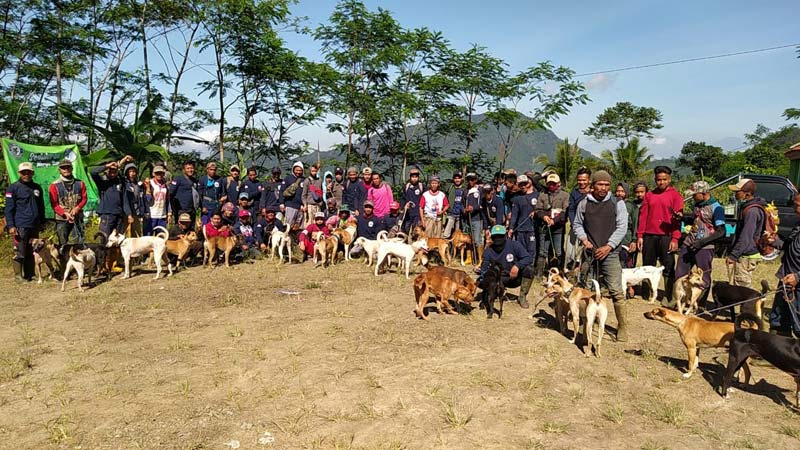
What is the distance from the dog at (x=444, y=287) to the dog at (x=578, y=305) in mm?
1277

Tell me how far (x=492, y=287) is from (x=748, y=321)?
3078 millimetres

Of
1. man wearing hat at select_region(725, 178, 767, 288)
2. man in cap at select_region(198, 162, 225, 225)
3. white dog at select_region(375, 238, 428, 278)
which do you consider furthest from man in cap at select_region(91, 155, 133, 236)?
man wearing hat at select_region(725, 178, 767, 288)

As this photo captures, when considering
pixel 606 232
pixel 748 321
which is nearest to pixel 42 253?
pixel 606 232

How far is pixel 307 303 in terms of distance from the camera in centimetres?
793

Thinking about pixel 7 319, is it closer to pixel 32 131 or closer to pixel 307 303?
pixel 307 303

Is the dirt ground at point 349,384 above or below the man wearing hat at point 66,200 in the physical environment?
below

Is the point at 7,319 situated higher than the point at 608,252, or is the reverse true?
the point at 608,252

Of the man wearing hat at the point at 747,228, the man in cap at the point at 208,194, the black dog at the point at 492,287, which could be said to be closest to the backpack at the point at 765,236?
the man wearing hat at the point at 747,228

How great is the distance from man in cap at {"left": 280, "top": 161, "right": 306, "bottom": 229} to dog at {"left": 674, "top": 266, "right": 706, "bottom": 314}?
8.27 metres

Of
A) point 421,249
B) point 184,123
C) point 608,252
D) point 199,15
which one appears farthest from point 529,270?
point 184,123

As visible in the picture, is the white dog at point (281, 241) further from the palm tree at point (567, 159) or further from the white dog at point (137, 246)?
the palm tree at point (567, 159)

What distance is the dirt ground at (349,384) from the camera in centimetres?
388

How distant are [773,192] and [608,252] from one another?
9.64 meters

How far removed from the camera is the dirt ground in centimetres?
388
